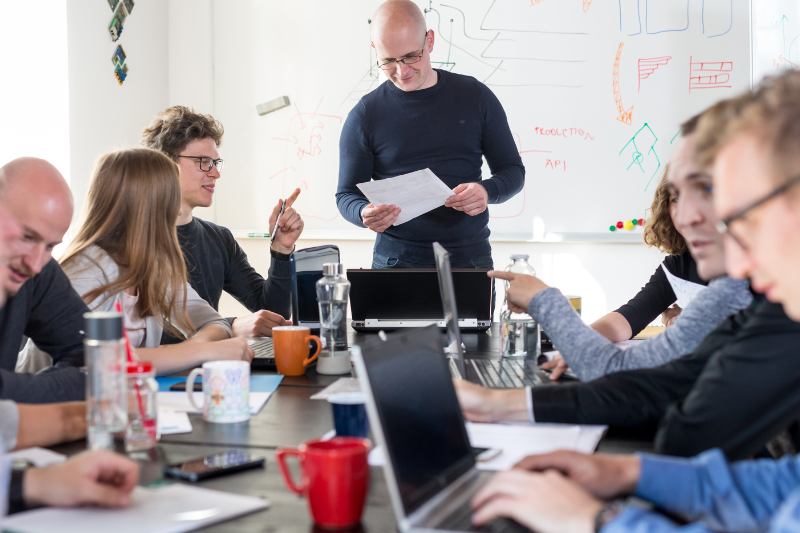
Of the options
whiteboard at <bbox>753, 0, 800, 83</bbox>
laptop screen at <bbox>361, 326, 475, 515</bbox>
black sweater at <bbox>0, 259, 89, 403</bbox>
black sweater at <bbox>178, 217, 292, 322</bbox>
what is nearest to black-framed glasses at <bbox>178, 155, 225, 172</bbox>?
black sweater at <bbox>178, 217, 292, 322</bbox>

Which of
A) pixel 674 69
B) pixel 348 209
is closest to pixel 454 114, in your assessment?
pixel 348 209

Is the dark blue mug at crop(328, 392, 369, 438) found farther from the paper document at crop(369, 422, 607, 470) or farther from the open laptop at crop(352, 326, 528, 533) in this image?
the open laptop at crop(352, 326, 528, 533)

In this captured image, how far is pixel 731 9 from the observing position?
3033 mm

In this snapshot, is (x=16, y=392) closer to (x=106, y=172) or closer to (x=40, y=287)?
(x=40, y=287)

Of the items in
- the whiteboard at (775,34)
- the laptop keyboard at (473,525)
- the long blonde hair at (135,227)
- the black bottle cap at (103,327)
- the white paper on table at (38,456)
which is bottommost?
the white paper on table at (38,456)

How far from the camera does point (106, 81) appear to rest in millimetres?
3174

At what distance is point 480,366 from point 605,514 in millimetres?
848

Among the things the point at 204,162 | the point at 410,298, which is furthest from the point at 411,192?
the point at 204,162

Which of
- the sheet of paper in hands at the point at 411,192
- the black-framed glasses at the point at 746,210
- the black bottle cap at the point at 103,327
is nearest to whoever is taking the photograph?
the black-framed glasses at the point at 746,210

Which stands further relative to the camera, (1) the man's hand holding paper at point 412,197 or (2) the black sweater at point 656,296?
A: (1) the man's hand holding paper at point 412,197

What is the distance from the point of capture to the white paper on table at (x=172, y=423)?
1.06m

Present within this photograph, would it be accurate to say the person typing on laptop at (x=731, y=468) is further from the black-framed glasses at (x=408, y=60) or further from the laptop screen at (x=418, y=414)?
the black-framed glasses at (x=408, y=60)

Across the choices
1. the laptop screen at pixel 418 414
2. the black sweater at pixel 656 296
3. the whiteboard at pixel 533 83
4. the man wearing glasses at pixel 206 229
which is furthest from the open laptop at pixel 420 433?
the whiteboard at pixel 533 83

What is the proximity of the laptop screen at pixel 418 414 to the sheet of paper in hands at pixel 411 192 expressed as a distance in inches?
54.0
